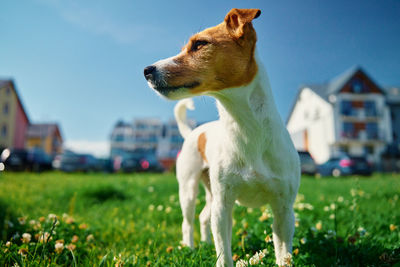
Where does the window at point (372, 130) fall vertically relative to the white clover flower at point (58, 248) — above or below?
above

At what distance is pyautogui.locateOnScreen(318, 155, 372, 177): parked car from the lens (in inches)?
805

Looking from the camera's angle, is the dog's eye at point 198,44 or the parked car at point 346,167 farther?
the parked car at point 346,167

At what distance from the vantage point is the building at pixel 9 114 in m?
38.6

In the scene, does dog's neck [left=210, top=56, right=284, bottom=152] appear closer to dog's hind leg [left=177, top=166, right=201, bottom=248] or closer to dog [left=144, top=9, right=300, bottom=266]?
dog [left=144, top=9, right=300, bottom=266]

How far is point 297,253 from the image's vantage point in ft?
8.26

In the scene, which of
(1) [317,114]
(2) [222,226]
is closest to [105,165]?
(2) [222,226]

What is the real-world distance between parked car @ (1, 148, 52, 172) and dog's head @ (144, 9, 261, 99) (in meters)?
19.3

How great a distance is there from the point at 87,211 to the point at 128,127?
6813 centimetres

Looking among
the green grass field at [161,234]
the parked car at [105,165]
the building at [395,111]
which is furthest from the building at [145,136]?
the green grass field at [161,234]

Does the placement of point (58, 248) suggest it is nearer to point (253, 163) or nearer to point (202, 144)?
point (202, 144)

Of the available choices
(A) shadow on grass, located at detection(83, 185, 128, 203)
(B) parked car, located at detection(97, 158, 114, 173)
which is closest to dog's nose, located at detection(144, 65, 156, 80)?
(A) shadow on grass, located at detection(83, 185, 128, 203)

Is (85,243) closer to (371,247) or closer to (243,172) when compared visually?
(243,172)

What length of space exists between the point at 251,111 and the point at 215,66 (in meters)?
0.40

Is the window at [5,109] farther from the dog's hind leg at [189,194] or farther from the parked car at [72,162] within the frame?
the dog's hind leg at [189,194]
